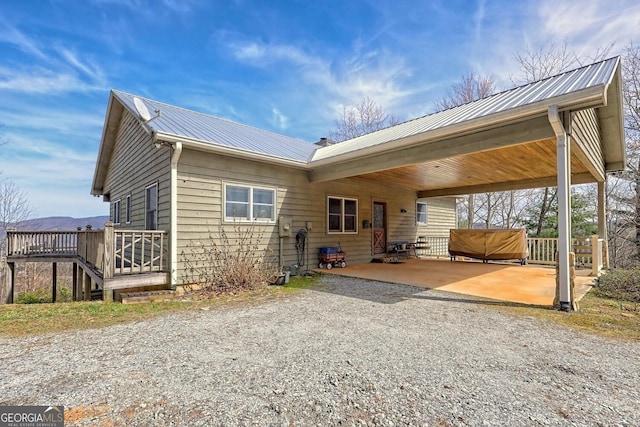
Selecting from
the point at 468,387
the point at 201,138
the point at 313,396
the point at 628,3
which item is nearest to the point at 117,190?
the point at 201,138

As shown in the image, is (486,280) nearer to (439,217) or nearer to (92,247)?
(439,217)

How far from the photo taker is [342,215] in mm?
9648

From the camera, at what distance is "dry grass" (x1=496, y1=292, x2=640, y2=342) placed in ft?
11.9

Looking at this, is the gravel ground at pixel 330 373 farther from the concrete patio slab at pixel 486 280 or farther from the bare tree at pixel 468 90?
the bare tree at pixel 468 90

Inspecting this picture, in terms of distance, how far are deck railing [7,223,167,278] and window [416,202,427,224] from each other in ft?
33.1

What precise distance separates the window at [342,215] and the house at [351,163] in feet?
0.13

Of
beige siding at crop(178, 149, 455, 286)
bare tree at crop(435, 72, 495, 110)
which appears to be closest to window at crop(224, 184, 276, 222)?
beige siding at crop(178, 149, 455, 286)

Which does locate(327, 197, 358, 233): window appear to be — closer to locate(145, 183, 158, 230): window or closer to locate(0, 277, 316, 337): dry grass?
locate(0, 277, 316, 337): dry grass

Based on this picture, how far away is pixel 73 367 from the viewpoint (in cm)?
272

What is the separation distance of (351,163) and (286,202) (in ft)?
6.66

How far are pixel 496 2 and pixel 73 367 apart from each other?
10763 millimetres

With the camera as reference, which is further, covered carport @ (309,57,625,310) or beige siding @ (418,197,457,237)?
beige siding @ (418,197,457,237)

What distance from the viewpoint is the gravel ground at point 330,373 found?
1.99 m

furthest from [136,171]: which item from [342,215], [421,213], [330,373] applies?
[421,213]
